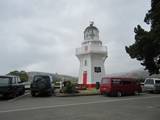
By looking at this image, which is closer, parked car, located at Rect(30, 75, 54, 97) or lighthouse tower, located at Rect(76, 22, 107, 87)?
parked car, located at Rect(30, 75, 54, 97)

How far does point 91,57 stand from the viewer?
37750 millimetres

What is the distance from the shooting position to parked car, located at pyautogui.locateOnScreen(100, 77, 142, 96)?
25.0 meters

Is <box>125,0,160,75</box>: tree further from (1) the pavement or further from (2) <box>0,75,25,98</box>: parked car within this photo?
(2) <box>0,75,25,98</box>: parked car

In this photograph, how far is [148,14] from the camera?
2627 centimetres

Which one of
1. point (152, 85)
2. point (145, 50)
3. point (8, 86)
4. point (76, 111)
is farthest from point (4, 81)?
point (152, 85)

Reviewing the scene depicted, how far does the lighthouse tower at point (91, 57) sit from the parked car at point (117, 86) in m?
9.58

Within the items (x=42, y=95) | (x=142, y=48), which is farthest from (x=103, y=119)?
(x=142, y=48)

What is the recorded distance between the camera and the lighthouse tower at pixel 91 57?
3694 centimetres

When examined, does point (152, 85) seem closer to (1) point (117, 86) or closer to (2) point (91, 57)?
(1) point (117, 86)

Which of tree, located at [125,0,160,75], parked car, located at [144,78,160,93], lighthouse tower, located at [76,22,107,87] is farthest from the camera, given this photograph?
lighthouse tower, located at [76,22,107,87]

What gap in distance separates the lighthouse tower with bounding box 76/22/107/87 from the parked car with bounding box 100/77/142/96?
9577mm

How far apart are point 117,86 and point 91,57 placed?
12.8 m

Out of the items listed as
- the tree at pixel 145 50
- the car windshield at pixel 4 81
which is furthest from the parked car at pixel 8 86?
the tree at pixel 145 50

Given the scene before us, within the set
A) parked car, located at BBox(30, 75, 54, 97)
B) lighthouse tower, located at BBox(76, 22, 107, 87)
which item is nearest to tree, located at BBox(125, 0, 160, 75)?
lighthouse tower, located at BBox(76, 22, 107, 87)
